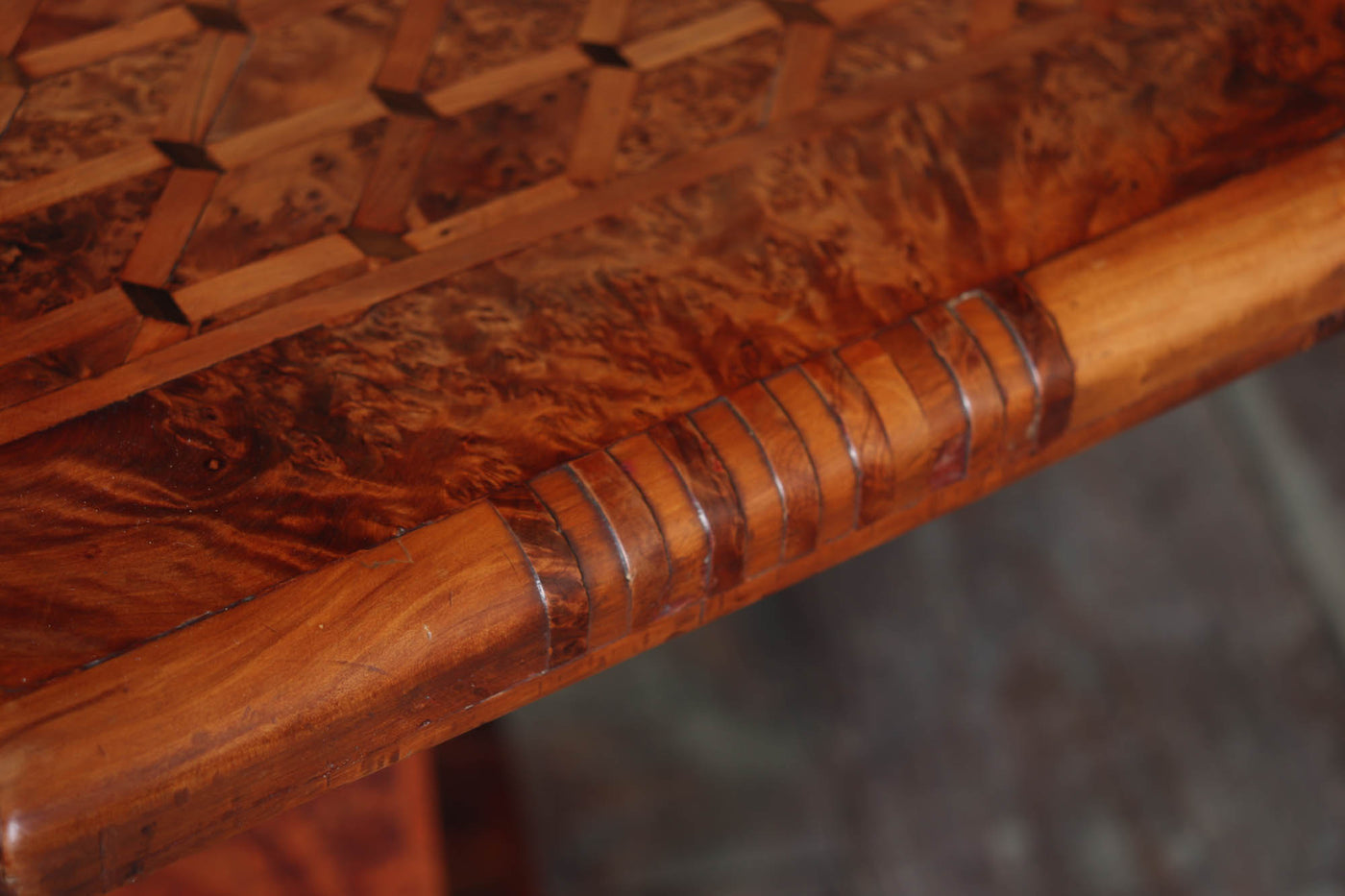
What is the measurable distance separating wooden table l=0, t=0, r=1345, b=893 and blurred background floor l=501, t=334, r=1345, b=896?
0.48 metres

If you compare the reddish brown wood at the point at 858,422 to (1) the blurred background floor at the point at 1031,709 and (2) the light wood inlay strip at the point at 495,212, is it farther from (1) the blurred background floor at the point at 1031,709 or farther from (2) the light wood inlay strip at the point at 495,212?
(1) the blurred background floor at the point at 1031,709

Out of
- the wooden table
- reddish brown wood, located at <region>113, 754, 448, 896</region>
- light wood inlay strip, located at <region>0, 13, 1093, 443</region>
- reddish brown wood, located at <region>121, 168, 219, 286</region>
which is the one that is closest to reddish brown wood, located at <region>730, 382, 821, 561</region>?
the wooden table

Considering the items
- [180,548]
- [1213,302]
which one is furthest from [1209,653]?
[180,548]

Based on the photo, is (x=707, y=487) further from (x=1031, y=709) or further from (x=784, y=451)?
(x=1031, y=709)

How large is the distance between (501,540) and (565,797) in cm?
91

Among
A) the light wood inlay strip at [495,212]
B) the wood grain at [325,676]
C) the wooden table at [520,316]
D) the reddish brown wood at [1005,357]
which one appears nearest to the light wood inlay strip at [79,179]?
the wooden table at [520,316]

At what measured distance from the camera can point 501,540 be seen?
13.9 inches

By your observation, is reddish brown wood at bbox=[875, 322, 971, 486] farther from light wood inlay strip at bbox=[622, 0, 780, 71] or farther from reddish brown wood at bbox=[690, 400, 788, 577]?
light wood inlay strip at bbox=[622, 0, 780, 71]

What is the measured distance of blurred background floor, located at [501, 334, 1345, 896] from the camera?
2.86ft

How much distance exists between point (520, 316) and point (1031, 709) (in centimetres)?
79

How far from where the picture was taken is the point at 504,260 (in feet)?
1.43

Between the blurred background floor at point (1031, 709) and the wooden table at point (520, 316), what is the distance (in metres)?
0.48

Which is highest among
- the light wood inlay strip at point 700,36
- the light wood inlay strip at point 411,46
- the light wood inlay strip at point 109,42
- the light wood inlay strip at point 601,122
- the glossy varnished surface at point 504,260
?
the light wood inlay strip at point 109,42

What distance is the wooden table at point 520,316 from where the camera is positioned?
33 cm
